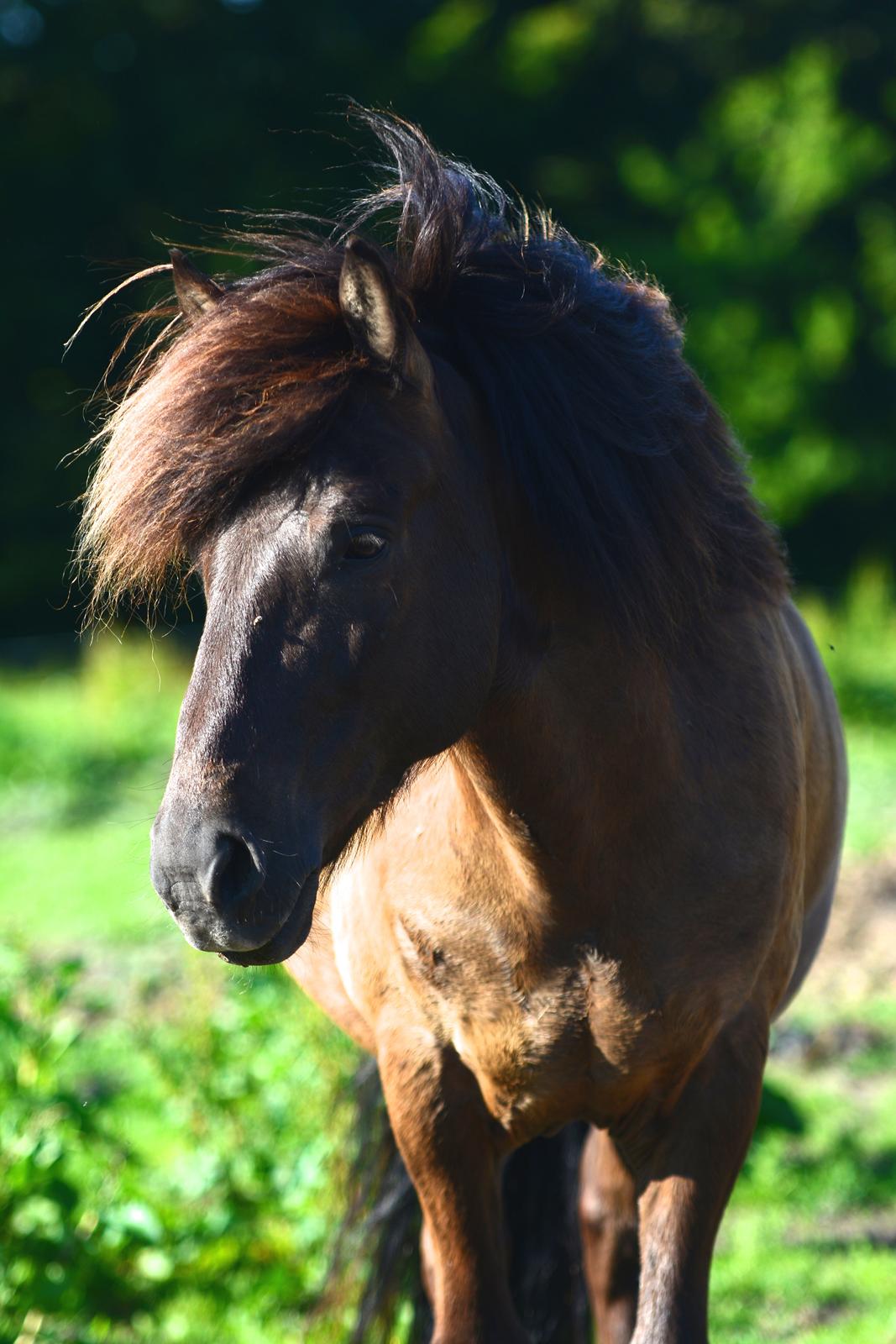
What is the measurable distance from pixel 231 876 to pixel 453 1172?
983 millimetres

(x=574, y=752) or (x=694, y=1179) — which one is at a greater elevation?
(x=574, y=752)

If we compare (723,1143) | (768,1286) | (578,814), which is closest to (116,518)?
(578,814)

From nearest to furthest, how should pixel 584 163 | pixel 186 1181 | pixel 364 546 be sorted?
pixel 364 546 → pixel 186 1181 → pixel 584 163

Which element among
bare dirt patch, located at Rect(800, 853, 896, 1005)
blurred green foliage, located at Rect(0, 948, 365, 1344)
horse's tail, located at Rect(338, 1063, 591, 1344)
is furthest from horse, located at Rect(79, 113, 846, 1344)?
bare dirt patch, located at Rect(800, 853, 896, 1005)

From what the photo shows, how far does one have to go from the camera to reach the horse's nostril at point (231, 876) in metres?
1.73

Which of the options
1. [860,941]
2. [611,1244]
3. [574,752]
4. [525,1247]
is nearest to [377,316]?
[574,752]

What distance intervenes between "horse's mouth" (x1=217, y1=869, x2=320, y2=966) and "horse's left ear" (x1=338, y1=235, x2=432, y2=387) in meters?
0.72

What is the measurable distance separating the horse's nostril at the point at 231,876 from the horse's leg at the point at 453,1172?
0.81 metres

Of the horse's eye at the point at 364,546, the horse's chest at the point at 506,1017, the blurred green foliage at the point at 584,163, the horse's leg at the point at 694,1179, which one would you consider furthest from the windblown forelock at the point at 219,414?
the blurred green foliage at the point at 584,163

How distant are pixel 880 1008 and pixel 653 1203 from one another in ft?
13.6

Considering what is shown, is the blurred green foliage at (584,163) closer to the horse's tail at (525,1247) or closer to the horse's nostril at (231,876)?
the horse's tail at (525,1247)

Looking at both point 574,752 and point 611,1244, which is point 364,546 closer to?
point 574,752

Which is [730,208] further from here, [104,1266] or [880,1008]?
[104,1266]

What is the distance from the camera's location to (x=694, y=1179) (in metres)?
2.32
